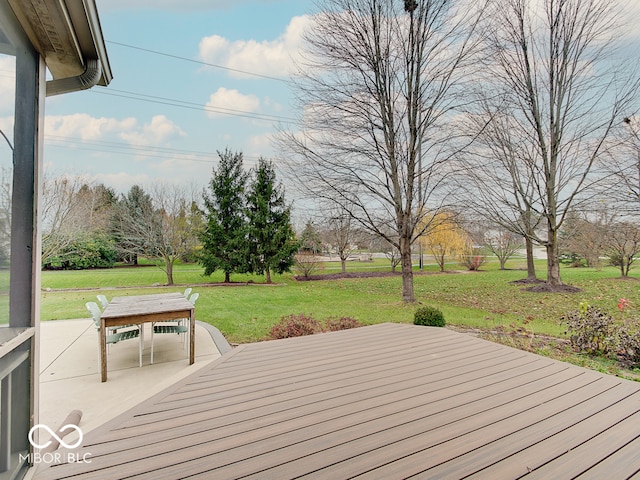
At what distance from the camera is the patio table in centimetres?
280

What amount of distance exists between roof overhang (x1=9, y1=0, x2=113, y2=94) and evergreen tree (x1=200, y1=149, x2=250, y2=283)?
891 centimetres

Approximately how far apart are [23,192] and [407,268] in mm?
5747

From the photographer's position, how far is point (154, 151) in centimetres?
866

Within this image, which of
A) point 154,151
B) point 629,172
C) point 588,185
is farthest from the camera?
point 154,151

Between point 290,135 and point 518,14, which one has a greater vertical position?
point 518,14

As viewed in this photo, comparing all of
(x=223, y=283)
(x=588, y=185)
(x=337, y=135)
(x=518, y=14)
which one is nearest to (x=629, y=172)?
(x=588, y=185)

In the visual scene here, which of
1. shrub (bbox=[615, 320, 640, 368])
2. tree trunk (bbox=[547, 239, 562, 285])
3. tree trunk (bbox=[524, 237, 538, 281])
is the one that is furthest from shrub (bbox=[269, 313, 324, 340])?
tree trunk (bbox=[524, 237, 538, 281])

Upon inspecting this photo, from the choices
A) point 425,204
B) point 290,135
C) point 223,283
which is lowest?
point 223,283

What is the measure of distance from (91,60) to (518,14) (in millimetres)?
7589

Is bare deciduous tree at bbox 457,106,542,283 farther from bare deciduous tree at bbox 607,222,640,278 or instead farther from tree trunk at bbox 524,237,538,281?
bare deciduous tree at bbox 607,222,640,278

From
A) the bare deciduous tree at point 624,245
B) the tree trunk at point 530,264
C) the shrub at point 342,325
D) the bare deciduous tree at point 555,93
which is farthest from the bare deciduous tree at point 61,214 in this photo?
the bare deciduous tree at point 624,245

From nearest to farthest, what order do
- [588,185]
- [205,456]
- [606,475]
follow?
[606,475] < [205,456] < [588,185]

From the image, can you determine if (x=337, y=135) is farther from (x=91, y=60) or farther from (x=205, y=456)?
(x=205, y=456)

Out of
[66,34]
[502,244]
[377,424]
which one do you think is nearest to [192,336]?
[377,424]
